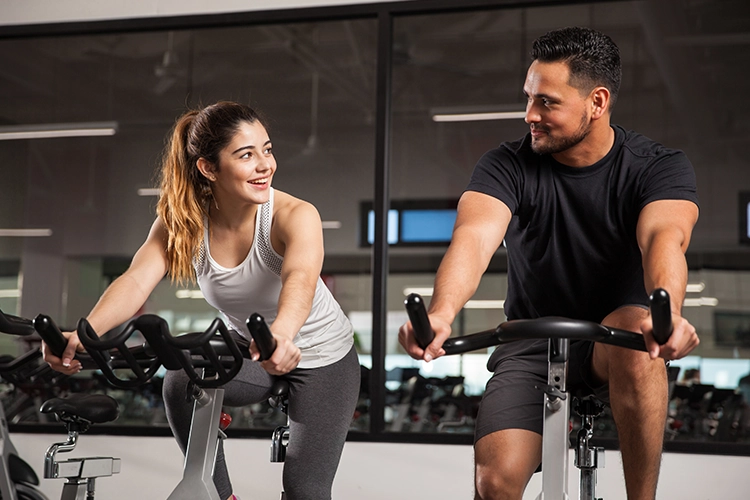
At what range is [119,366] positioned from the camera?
157 cm

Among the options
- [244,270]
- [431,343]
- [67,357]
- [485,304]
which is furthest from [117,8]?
[485,304]

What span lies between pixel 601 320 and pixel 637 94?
7.75 m

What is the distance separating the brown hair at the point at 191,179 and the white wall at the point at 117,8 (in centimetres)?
162

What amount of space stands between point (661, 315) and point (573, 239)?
0.71 metres

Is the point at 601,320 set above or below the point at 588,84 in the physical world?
below

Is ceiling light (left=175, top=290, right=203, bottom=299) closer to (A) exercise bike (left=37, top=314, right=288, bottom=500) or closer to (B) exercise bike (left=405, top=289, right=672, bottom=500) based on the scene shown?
(A) exercise bike (left=37, top=314, right=288, bottom=500)

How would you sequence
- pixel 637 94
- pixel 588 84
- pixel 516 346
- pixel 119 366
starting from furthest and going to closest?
pixel 637 94, pixel 516 346, pixel 588 84, pixel 119 366

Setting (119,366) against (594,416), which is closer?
(119,366)

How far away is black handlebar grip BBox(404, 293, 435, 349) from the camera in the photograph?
123 centimetres

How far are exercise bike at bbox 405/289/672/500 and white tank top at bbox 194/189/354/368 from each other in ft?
2.42

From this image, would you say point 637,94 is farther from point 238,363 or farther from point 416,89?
point 238,363

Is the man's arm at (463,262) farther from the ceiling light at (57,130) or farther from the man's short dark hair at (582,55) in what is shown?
the ceiling light at (57,130)

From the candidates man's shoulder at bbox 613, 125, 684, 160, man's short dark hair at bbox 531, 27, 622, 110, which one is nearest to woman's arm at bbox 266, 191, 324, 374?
man's short dark hair at bbox 531, 27, 622, 110

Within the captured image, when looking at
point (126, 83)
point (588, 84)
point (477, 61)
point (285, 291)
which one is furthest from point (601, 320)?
point (126, 83)
